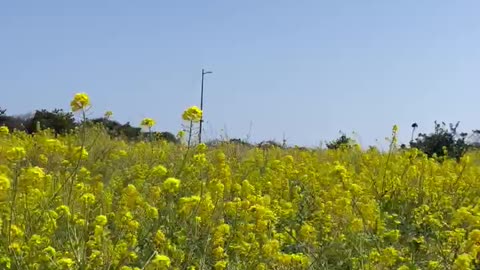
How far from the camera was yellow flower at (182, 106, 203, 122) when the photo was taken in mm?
3176

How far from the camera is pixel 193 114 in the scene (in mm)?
3193

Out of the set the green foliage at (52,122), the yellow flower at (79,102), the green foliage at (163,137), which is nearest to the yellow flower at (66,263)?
the yellow flower at (79,102)

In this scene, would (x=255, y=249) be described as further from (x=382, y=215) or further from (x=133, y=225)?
(x=382, y=215)

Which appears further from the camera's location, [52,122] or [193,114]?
[52,122]

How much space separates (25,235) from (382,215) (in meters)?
2.32

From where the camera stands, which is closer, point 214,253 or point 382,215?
point 214,253

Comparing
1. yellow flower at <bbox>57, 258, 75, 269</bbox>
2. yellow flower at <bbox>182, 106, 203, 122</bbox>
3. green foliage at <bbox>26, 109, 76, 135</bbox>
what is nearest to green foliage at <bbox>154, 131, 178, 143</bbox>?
green foliage at <bbox>26, 109, 76, 135</bbox>

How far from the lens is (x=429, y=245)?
3664 mm

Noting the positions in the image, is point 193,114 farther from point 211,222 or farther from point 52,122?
point 52,122

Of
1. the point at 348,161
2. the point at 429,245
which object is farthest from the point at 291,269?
the point at 348,161

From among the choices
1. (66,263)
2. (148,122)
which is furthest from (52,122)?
(66,263)

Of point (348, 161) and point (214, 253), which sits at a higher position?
point (348, 161)

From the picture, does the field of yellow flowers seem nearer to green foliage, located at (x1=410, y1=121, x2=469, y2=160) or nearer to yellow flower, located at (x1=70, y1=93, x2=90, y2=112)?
yellow flower, located at (x1=70, y1=93, x2=90, y2=112)

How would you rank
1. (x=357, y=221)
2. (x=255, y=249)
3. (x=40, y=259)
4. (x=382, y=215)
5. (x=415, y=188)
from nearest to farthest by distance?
(x=40, y=259) → (x=255, y=249) → (x=357, y=221) → (x=382, y=215) → (x=415, y=188)
